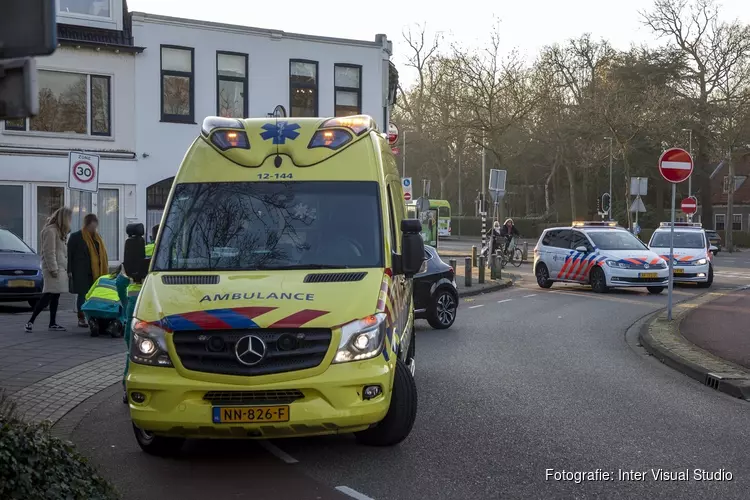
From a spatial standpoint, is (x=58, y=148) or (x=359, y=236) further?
(x=58, y=148)

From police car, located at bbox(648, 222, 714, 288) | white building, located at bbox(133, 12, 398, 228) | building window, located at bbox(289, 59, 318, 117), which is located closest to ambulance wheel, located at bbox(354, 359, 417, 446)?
police car, located at bbox(648, 222, 714, 288)

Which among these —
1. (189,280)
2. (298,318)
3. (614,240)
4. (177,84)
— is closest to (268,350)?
(298,318)

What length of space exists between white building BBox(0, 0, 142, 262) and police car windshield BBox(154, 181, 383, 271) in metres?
18.1

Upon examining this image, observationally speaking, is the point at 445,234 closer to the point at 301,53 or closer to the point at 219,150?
the point at 301,53

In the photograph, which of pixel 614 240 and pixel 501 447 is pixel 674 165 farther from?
pixel 501 447

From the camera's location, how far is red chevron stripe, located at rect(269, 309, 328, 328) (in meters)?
6.38

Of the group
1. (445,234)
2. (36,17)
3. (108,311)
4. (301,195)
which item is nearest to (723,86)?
(445,234)

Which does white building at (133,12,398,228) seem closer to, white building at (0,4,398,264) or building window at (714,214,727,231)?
white building at (0,4,398,264)

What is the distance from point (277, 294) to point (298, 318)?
1.04 ft

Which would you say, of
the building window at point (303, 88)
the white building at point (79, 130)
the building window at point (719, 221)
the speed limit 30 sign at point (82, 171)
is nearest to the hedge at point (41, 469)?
the speed limit 30 sign at point (82, 171)

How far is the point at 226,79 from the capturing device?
2897 cm

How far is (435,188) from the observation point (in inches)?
3533

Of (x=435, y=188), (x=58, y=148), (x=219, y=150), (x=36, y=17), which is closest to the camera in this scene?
(x=36, y=17)

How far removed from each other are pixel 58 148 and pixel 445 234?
5181cm
